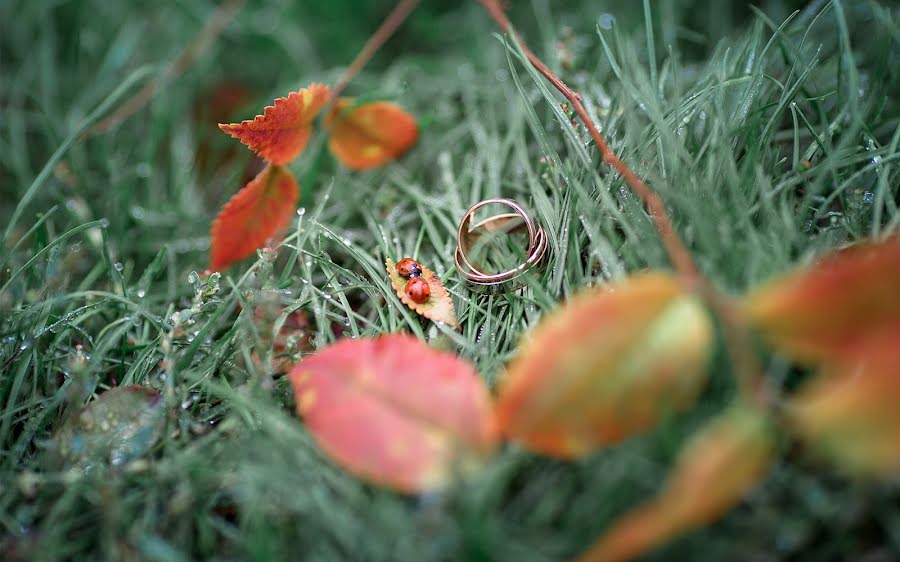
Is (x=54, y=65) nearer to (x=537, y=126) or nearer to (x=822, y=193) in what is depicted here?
(x=537, y=126)

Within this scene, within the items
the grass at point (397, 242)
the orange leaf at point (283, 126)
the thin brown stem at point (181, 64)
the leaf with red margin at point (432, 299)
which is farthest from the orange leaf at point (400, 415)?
the thin brown stem at point (181, 64)

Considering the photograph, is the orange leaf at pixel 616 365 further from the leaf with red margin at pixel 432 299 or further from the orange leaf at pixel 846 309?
the leaf with red margin at pixel 432 299

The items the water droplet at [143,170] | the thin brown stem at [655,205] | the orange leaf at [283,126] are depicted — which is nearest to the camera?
the thin brown stem at [655,205]

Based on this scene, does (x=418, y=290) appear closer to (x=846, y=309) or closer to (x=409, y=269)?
(x=409, y=269)

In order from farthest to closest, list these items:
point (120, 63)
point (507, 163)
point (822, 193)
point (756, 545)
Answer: point (120, 63) < point (507, 163) < point (822, 193) < point (756, 545)

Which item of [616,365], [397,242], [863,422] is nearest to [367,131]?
[397,242]

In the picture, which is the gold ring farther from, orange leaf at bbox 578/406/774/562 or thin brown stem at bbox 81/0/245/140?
thin brown stem at bbox 81/0/245/140

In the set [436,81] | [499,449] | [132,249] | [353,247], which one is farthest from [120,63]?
[499,449]
